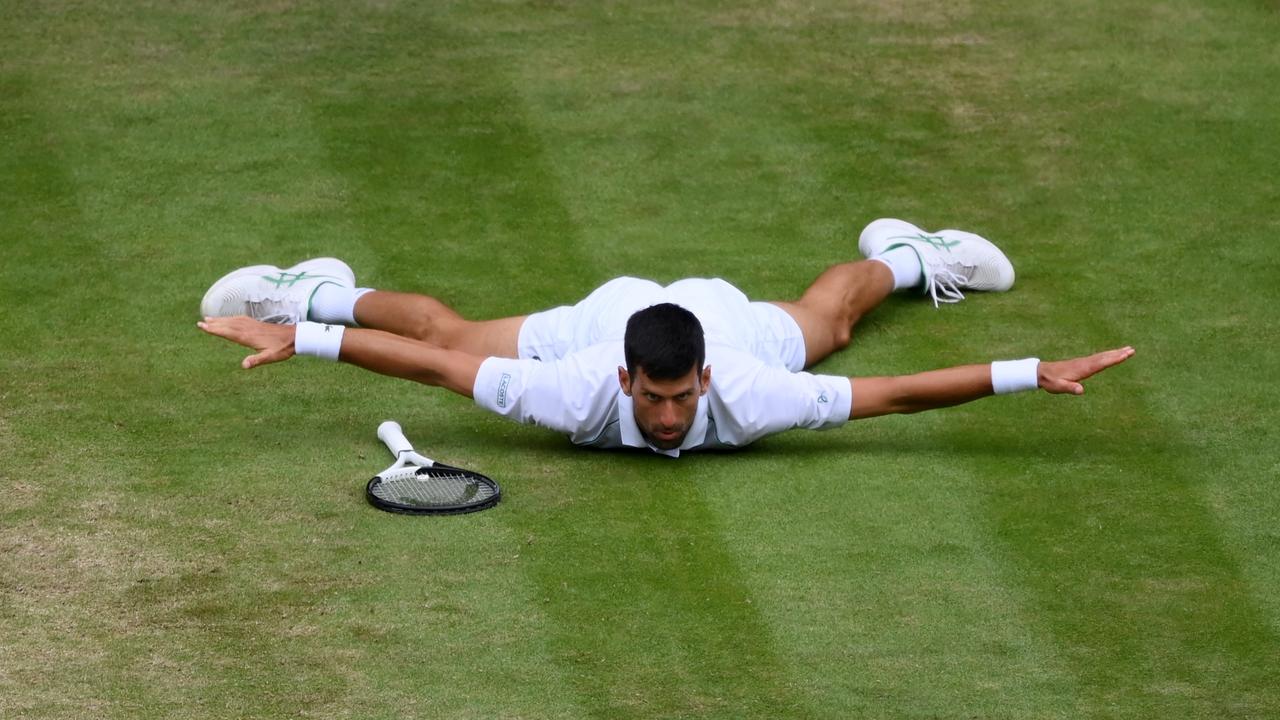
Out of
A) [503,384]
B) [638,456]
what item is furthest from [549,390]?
[638,456]

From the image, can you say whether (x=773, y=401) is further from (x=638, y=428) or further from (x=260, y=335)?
(x=260, y=335)

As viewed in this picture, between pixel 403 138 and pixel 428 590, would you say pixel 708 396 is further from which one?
pixel 403 138

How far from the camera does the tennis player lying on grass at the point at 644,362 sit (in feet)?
25.2

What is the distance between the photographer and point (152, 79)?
12.3 m

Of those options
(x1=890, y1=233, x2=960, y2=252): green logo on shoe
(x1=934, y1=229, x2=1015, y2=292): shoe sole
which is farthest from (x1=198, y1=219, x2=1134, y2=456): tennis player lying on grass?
(x1=934, y1=229, x2=1015, y2=292): shoe sole

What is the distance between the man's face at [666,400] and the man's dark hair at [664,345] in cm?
4

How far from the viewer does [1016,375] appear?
789 cm

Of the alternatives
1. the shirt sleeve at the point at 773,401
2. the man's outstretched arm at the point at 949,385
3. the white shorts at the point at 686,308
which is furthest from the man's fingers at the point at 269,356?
the man's outstretched arm at the point at 949,385

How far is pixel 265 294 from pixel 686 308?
2279 millimetres

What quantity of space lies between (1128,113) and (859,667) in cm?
690

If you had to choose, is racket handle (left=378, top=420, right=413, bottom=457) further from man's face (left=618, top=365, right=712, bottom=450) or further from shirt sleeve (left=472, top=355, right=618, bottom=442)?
man's face (left=618, top=365, right=712, bottom=450)

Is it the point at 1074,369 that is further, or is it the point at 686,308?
the point at 686,308

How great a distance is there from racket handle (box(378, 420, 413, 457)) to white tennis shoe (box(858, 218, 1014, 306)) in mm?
3122

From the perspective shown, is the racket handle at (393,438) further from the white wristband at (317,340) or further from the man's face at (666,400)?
the man's face at (666,400)
